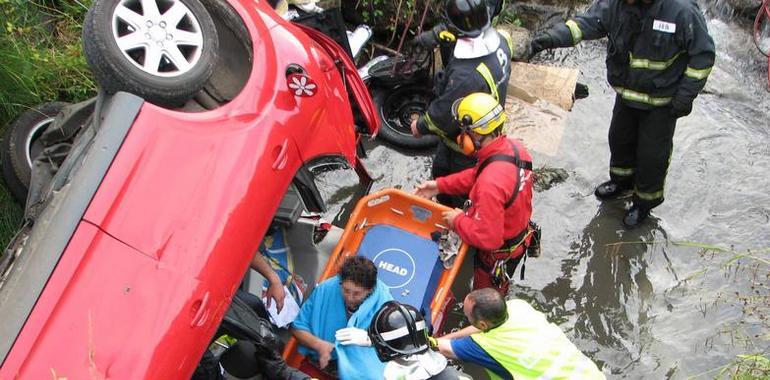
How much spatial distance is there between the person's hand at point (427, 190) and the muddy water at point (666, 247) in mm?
1020

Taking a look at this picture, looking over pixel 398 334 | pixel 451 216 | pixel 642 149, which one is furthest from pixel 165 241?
pixel 642 149

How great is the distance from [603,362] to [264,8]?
305 cm

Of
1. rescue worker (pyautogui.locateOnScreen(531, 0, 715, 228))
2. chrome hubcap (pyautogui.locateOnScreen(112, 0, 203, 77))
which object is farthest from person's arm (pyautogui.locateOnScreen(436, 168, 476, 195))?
chrome hubcap (pyautogui.locateOnScreen(112, 0, 203, 77))

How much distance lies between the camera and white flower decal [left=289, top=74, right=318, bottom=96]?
3523 mm

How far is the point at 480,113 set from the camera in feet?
12.8

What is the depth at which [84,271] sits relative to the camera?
257 cm

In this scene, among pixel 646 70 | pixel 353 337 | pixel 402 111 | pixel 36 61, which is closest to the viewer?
pixel 353 337

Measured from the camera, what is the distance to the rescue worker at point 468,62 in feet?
14.0

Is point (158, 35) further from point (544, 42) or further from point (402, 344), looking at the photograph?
point (544, 42)

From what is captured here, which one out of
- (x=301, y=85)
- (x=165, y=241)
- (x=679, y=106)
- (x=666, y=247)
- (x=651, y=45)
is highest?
(x=651, y=45)

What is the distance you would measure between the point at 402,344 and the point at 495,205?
110 centimetres

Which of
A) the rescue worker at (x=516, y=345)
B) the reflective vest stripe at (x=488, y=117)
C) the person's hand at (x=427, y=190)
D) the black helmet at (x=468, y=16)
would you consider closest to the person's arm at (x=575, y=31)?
the black helmet at (x=468, y=16)

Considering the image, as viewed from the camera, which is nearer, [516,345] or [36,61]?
[516,345]

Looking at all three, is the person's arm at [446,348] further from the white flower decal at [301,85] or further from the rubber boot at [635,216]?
the rubber boot at [635,216]
